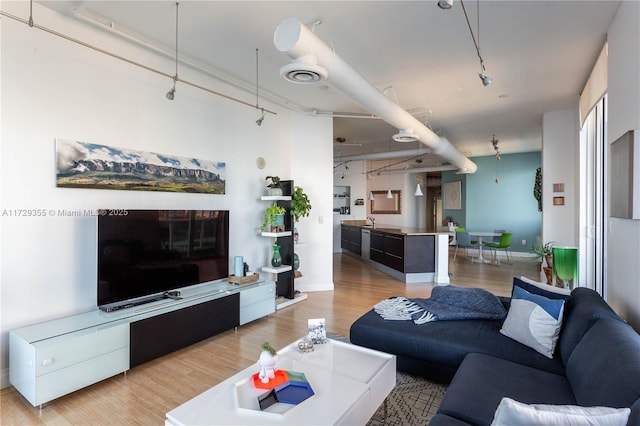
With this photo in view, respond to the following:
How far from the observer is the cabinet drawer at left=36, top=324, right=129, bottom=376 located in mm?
2361

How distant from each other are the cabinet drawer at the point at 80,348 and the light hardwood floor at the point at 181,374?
303 mm

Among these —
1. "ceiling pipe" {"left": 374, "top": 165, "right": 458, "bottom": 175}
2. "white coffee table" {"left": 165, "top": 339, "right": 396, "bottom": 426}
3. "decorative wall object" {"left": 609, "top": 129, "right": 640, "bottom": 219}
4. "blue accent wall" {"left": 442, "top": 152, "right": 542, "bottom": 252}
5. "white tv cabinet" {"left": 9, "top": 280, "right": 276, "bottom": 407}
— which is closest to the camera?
"white coffee table" {"left": 165, "top": 339, "right": 396, "bottom": 426}

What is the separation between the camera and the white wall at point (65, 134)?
106 inches

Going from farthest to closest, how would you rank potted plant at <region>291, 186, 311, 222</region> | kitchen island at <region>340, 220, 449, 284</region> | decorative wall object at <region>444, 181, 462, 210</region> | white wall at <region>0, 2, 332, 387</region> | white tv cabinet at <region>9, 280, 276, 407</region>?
1. decorative wall object at <region>444, 181, 462, 210</region>
2. kitchen island at <region>340, 220, 449, 284</region>
3. potted plant at <region>291, 186, 311, 222</region>
4. white wall at <region>0, 2, 332, 387</region>
5. white tv cabinet at <region>9, 280, 276, 407</region>

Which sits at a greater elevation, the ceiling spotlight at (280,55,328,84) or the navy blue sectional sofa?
the ceiling spotlight at (280,55,328,84)

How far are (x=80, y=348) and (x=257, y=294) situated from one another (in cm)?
192

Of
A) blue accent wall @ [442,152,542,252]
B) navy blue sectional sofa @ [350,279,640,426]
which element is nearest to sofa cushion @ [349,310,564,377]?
navy blue sectional sofa @ [350,279,640,426]

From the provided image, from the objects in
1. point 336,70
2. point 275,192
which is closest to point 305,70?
point 336,70

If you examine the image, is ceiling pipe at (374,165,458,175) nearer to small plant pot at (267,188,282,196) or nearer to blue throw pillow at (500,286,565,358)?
small plant pot at (267,188,282,196)

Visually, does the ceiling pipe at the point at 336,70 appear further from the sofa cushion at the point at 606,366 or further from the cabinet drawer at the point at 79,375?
the cabinet drawer at the point at 79,375

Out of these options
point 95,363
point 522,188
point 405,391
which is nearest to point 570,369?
point 405,391

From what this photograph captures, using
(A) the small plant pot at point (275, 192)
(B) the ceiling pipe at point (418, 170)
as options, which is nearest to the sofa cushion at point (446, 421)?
(A) the small plant pot at point (275, 192)

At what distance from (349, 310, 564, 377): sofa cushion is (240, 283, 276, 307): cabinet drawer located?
1.51 meters

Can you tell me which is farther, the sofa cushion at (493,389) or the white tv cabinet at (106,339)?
the white tv cabinet at (106,339)
